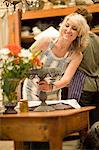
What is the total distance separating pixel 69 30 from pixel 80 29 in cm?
10

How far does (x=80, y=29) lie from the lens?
9.93 ft

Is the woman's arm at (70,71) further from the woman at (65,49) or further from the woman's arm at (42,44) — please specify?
the woman's arm at (42,44)

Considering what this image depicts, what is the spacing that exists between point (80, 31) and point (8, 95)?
0.83 meters

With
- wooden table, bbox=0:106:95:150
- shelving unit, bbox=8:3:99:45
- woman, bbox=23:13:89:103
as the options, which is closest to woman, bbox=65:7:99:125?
woman, bbox=23:13:89:103

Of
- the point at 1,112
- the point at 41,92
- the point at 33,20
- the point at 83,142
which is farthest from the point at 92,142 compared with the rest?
the point at 33,20

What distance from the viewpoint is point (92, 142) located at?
2.86m

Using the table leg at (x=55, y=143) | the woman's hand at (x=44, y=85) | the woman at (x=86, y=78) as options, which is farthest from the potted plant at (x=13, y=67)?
the woman at (x=86, y=78)

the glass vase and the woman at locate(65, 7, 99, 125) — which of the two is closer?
the glass vase

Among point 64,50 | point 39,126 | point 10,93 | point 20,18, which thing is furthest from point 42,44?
point 20,18

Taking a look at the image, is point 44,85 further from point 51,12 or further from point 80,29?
point 51,12

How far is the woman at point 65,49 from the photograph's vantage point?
2988 millimetres

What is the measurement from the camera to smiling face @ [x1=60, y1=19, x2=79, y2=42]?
9.75 ft

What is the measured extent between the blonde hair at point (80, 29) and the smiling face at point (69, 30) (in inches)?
0.9

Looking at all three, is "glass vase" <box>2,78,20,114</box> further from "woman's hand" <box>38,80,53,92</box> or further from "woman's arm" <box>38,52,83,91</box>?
"woman's arm" <box>38,52,83,91</box>
